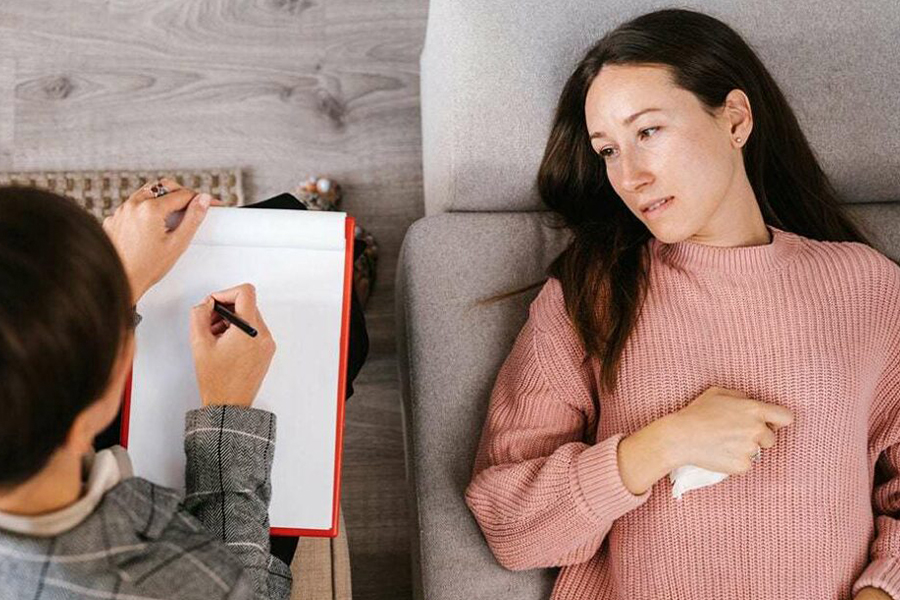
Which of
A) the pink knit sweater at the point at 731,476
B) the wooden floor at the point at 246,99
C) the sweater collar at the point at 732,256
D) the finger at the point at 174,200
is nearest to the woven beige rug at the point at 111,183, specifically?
the wooden floor at the point at 246,99

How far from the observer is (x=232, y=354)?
0.88 meters

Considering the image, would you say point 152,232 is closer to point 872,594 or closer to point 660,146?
point 660,146

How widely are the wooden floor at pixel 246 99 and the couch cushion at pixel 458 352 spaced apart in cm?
40

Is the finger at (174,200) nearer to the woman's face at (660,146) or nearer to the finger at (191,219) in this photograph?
the finger at (191,219)

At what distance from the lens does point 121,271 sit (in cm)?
61

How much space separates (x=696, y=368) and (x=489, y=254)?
35cm

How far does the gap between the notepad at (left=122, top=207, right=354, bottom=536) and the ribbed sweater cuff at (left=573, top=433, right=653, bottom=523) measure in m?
0.30

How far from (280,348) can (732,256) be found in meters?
0.60

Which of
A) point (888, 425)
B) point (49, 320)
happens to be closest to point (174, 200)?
point (49, 320)

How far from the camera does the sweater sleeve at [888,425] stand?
1069 millimetres

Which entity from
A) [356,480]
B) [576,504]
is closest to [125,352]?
[576,504]

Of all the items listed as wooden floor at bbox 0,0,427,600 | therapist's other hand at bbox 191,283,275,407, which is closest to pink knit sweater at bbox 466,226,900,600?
therapist's other hand at bbox 191,283,275,407

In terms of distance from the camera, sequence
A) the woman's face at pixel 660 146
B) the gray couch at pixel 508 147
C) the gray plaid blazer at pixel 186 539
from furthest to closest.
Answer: the gray couch at pixel 508 147
the woman's face at pixel 660 146
the gray plaid blazer at pixel 186 539

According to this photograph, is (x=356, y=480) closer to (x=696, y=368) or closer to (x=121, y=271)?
(x=696, y=368)
